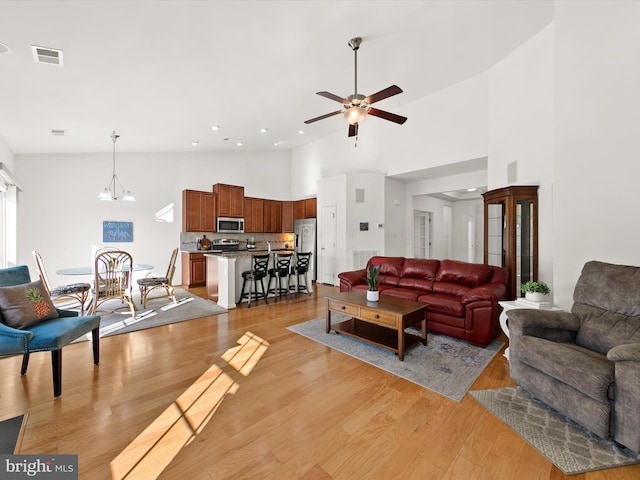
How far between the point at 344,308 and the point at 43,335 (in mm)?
2805

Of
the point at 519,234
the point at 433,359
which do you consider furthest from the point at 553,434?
the point at 519,234

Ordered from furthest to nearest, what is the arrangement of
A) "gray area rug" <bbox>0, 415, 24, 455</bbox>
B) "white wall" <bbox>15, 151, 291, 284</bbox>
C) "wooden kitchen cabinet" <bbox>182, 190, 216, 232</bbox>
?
1. "wooden kitchen cabinet" <bbox>182, 190, 216, 232</bbox>
2. "white wall" <bbox>15, 151, 291, 284</bbox>
3. "gray area rug" <bbox>0, 415, 24, 455</bbox>

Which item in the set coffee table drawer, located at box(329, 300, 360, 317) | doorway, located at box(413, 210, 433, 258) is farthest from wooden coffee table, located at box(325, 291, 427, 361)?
doorway, located at box(413, 210, 433, 258)

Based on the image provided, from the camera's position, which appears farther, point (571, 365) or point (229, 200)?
point (229, 200)

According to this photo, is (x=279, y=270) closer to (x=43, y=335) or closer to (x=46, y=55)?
(x=43, y=335)

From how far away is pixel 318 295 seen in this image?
6.04 meters

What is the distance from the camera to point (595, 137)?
2742mm

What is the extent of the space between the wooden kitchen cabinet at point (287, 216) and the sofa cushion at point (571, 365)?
7168 millimetres

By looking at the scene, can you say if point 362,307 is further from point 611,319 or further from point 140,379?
point 140,379

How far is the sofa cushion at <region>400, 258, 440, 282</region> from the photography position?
14.6 feet

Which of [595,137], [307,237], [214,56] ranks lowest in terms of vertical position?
[307,237]

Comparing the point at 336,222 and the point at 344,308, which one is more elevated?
the point at 336,222

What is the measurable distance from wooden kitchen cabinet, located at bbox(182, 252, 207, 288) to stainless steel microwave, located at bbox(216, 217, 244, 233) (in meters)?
0.96

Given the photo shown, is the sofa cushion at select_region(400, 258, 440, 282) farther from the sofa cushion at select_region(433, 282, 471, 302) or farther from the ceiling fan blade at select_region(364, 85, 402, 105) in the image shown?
the ceiling fan blade at select_region(364, 85, 402, 105)
